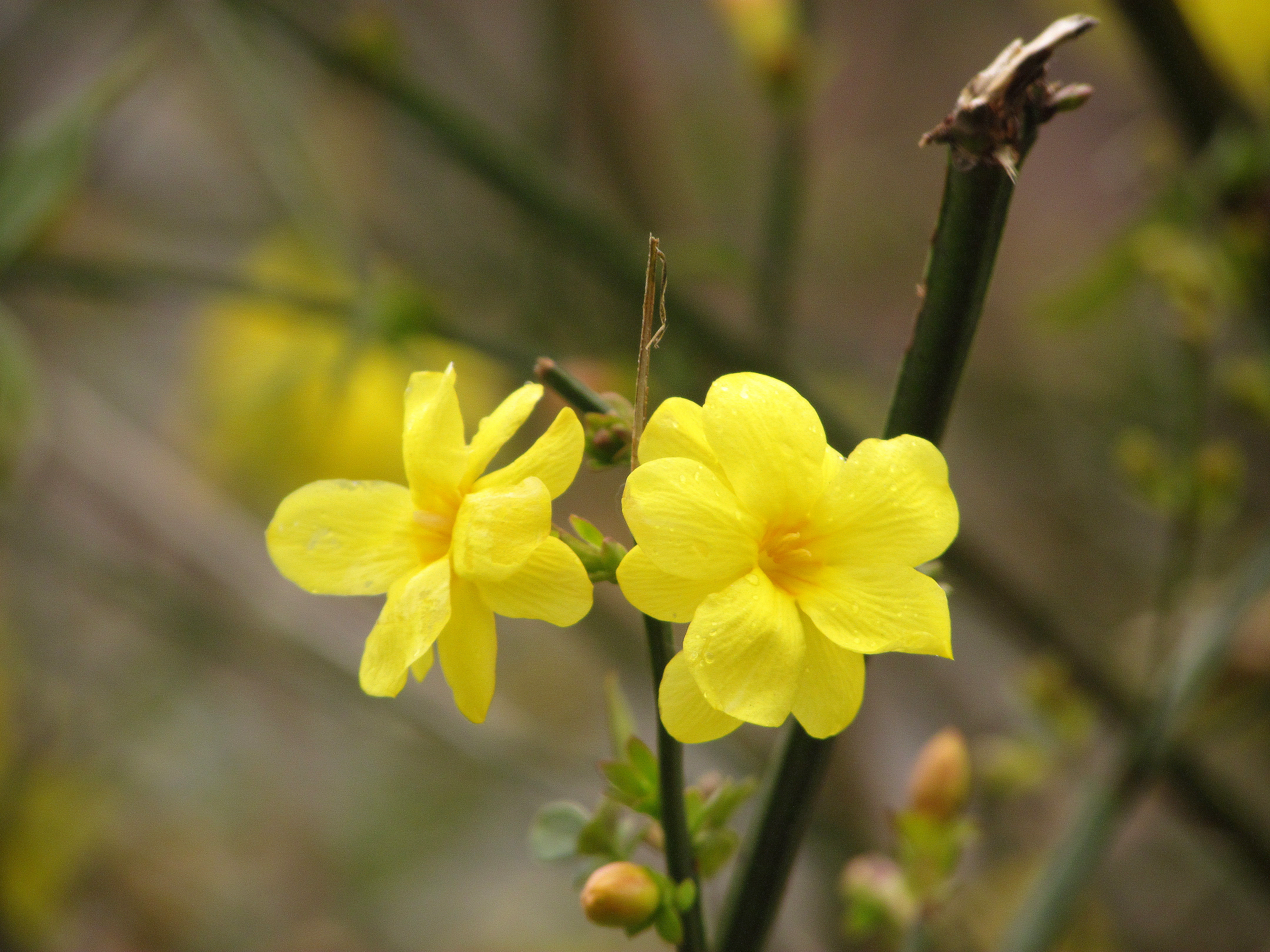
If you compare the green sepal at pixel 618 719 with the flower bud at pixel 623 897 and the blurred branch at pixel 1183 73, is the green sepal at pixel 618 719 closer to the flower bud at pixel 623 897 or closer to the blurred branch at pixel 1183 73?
the flower bud at pixel 623 897

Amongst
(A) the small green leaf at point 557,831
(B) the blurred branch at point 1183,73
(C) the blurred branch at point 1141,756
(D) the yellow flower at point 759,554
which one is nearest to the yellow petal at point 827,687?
(D) the yellow flower at point 759,554

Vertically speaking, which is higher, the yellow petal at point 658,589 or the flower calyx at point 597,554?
the yellow petal at point 658,589

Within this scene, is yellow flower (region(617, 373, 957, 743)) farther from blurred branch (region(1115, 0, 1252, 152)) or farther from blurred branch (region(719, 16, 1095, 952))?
blurred branch (region(1115, 0, 1252, 152))

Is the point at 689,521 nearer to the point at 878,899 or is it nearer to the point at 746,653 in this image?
the point at 746,653

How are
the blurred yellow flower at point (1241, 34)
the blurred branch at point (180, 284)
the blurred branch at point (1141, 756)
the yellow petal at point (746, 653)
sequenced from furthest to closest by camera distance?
the blurred yellow flower at point (1241, 34)
the blurred branch at point (180, 284)
the blurred branch at point (1141, 756)
the yellow petal at point (746, 653)

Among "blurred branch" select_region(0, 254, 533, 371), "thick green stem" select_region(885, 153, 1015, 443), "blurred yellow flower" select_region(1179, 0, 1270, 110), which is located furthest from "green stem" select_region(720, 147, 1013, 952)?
"blurred yellow flower" select_region(1179, 0, 1270, 110)

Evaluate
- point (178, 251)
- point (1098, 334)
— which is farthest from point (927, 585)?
point (178, 251)

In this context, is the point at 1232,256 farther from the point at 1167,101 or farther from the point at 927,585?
the point at 927,585
